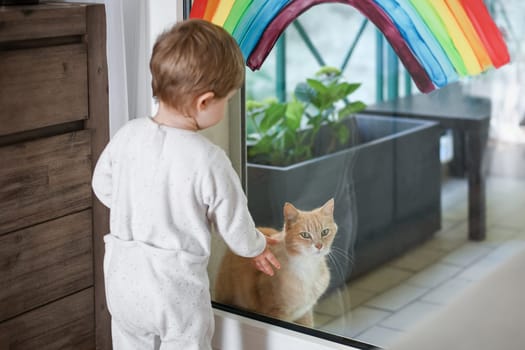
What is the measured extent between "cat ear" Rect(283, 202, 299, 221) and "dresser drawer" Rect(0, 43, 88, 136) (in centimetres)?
54

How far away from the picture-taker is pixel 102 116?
2193 millimetres

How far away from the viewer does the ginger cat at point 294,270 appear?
6.77 ft

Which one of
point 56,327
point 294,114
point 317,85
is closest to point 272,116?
point 294,114

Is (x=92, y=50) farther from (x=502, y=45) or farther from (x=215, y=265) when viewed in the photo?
(x=502, y=45)

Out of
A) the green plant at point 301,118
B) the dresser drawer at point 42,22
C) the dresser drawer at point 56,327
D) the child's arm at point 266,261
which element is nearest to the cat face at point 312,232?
the child's arm at point 266,261

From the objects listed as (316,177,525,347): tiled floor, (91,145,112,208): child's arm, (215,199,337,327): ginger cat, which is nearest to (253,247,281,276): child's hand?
(215,199,337,327): ginger cat

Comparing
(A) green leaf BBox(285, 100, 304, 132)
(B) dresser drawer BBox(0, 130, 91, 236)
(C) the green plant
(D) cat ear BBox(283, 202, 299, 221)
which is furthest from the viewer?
(A) green leaf BBox(285, 100, 304, 132)

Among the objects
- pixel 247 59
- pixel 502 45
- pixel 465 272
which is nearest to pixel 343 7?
pixel 247 59

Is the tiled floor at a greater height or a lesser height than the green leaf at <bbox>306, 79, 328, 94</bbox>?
lesser

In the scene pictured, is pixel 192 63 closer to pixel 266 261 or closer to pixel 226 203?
pixel 226 203

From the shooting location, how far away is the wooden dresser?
199 centimetres

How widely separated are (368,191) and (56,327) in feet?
2.90

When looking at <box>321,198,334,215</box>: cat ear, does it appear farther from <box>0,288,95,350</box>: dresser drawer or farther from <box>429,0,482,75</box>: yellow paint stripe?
<box>0,288,95,350</box>: dresser drawer

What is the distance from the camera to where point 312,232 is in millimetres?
2068
